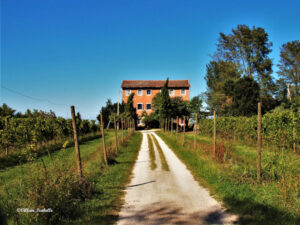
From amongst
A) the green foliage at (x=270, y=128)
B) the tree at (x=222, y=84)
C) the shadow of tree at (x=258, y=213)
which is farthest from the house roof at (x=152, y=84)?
the shadow of tree at (x=258, y=213)

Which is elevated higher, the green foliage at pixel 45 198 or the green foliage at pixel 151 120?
the green foliage at pixel 151 120

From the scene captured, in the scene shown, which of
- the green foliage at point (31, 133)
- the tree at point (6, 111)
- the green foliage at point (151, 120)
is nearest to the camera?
the green foliage at point (31, 133)

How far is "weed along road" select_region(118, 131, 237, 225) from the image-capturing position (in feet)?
15.9

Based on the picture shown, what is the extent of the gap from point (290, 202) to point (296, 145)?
9786 millimetres

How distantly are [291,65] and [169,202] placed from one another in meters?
43.6

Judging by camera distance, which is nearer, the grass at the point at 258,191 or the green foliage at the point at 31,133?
the grass at the point at 258,191

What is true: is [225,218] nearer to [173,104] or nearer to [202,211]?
[202,211]

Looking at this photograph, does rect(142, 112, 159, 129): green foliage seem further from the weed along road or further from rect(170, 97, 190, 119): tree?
the weed along road

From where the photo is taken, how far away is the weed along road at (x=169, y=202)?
4852 mm

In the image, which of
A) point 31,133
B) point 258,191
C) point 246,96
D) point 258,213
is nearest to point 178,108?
point 246,96

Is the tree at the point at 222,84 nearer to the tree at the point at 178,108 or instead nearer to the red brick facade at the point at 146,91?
the tree at the point at 178,108

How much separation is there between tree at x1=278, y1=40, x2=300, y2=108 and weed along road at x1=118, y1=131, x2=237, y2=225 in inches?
1493

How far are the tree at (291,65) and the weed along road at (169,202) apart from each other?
37930 millimetres

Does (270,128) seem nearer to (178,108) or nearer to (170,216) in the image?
(170,216)
